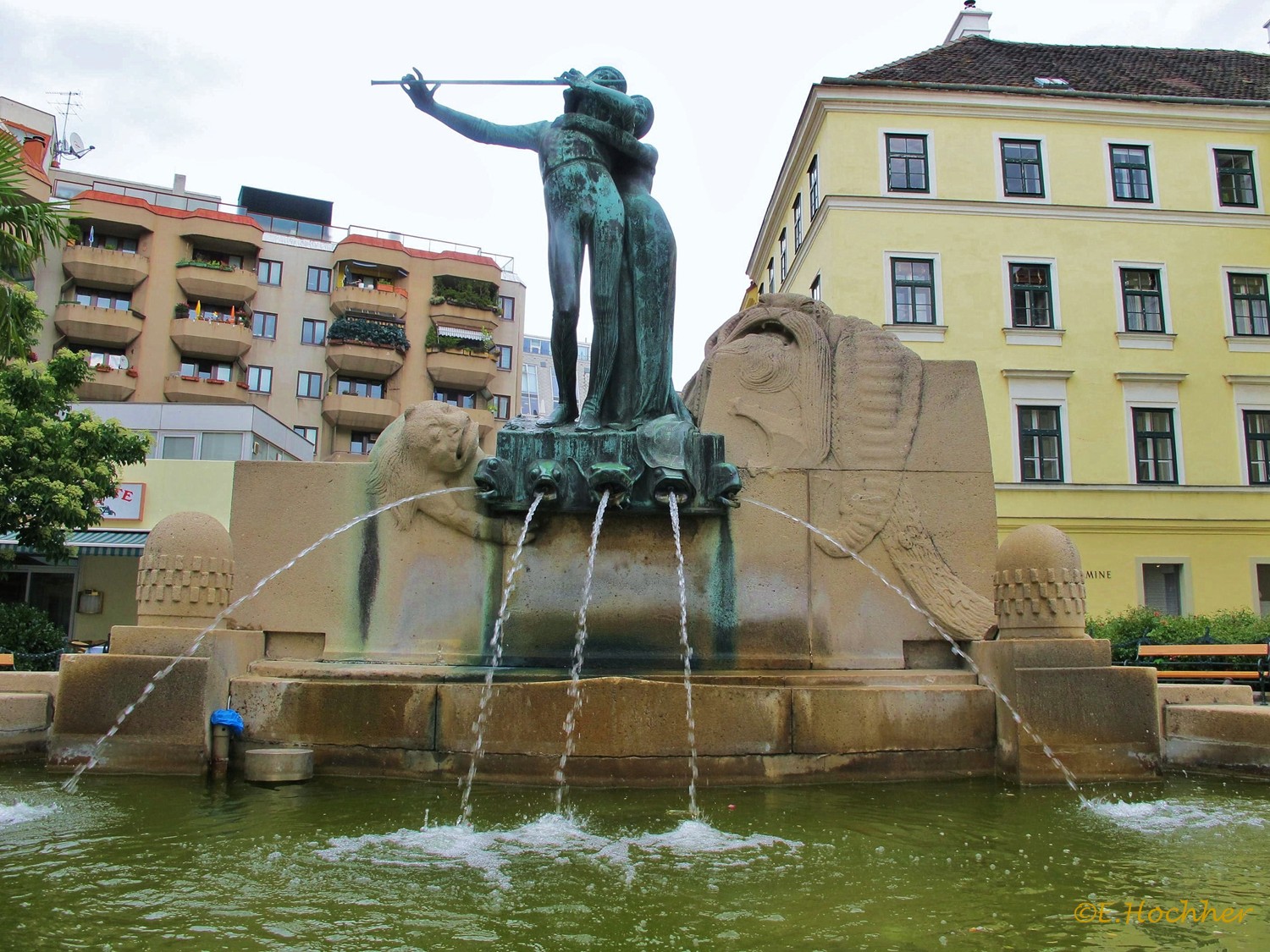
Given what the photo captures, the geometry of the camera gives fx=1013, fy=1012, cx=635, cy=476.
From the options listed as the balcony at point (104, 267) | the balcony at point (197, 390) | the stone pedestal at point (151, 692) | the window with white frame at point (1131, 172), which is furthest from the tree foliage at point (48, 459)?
the window with white frame at point (1131, 172)

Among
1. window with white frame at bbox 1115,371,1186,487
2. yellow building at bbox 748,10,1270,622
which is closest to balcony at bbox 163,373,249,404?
yellow building at bbox 748,10,1270,622

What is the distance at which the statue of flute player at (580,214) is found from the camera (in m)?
7.54

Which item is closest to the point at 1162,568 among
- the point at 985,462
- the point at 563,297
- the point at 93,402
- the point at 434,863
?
the point at 985,462

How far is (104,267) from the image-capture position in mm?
43938

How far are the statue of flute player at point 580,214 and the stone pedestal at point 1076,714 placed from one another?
11.2 ft

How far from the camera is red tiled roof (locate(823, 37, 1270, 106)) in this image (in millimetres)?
33250

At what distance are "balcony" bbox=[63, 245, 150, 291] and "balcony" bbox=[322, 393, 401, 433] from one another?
9.70 meters

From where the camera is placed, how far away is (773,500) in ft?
24.4

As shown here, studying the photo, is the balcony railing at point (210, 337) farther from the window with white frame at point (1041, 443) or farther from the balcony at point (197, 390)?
the window with white frame at point (1041, 443)

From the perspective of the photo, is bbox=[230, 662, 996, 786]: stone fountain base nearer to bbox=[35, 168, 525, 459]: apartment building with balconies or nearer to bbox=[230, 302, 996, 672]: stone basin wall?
bbox=[230, 302, 996, 672]: stone basin wall

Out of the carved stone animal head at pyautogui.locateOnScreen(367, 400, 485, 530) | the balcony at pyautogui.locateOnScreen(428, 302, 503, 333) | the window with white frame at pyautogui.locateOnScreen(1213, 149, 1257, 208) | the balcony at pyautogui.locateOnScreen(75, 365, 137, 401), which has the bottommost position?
the carved stone animal head at pyautogui.locateOnScreen(367, 400, 485, 530)

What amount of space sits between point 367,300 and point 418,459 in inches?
1754

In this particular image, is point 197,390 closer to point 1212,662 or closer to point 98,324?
point 98,324

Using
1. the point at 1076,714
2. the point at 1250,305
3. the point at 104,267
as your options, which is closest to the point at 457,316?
the point at 104,267
